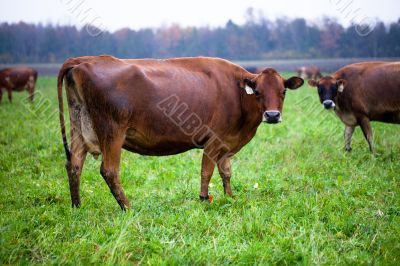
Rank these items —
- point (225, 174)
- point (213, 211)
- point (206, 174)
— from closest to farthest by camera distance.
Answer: point (213, 211) < point (206, 174) < point (225, 174)

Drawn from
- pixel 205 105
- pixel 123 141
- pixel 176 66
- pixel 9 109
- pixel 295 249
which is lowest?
pixel 9 109

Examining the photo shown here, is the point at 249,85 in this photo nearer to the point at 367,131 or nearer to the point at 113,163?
the point at 113,163

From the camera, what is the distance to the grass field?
3.92 m

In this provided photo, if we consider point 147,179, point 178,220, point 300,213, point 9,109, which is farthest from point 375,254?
point 9,109

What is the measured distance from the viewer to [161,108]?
527 cm

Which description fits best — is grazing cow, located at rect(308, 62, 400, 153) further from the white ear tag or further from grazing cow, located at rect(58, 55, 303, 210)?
the white ear tag

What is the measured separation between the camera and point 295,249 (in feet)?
13.3

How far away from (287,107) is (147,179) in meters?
10.5

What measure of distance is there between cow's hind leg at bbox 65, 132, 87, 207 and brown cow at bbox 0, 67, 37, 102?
49.8 ft

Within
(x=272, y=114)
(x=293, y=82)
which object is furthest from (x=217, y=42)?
(x=272, y=114)

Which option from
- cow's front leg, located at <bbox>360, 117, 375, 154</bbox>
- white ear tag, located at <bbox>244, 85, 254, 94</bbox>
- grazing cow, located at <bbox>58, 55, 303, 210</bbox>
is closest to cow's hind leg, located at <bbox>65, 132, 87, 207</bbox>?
grazing cow, located at <bbox>58, 55, 303, 210</bbox>

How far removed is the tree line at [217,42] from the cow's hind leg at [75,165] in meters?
42.0

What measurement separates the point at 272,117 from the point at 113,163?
2075 mm

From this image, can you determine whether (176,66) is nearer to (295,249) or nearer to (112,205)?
(112,205)
